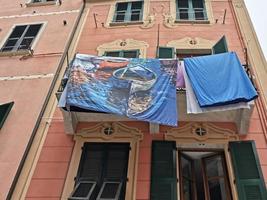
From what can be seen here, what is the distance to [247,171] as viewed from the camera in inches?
282

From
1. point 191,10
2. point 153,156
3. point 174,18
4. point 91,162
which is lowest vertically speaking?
point 91,162

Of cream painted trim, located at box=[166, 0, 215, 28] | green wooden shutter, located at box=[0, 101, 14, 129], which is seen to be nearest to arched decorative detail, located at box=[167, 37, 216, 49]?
cream painted trim, located at box=[166, 0, 215, 28]

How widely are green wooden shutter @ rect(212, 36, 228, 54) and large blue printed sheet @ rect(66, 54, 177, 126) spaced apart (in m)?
2.13

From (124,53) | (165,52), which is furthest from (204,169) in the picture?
(124,53)

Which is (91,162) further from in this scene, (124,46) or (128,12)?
(128,12)

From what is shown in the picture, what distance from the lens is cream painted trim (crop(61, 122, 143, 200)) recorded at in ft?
24.3

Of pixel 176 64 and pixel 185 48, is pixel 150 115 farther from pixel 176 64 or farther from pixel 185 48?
pixel 185 48

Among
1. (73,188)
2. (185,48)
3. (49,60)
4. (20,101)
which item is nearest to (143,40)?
(185,48)

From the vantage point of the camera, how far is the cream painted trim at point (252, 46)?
9.12 m

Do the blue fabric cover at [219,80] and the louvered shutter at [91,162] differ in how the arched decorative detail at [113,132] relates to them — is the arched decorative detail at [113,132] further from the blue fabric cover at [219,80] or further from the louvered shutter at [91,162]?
the blue fabric cover at [219,80]

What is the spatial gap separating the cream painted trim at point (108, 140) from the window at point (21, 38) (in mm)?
4478

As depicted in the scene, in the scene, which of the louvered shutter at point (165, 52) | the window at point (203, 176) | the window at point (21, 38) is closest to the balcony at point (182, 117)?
the window at point (203, 176)

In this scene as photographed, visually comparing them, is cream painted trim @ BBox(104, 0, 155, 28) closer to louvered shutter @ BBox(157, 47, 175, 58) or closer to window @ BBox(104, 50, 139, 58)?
window @ BBox(104, 50, 139, 58)

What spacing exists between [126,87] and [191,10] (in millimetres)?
5573
